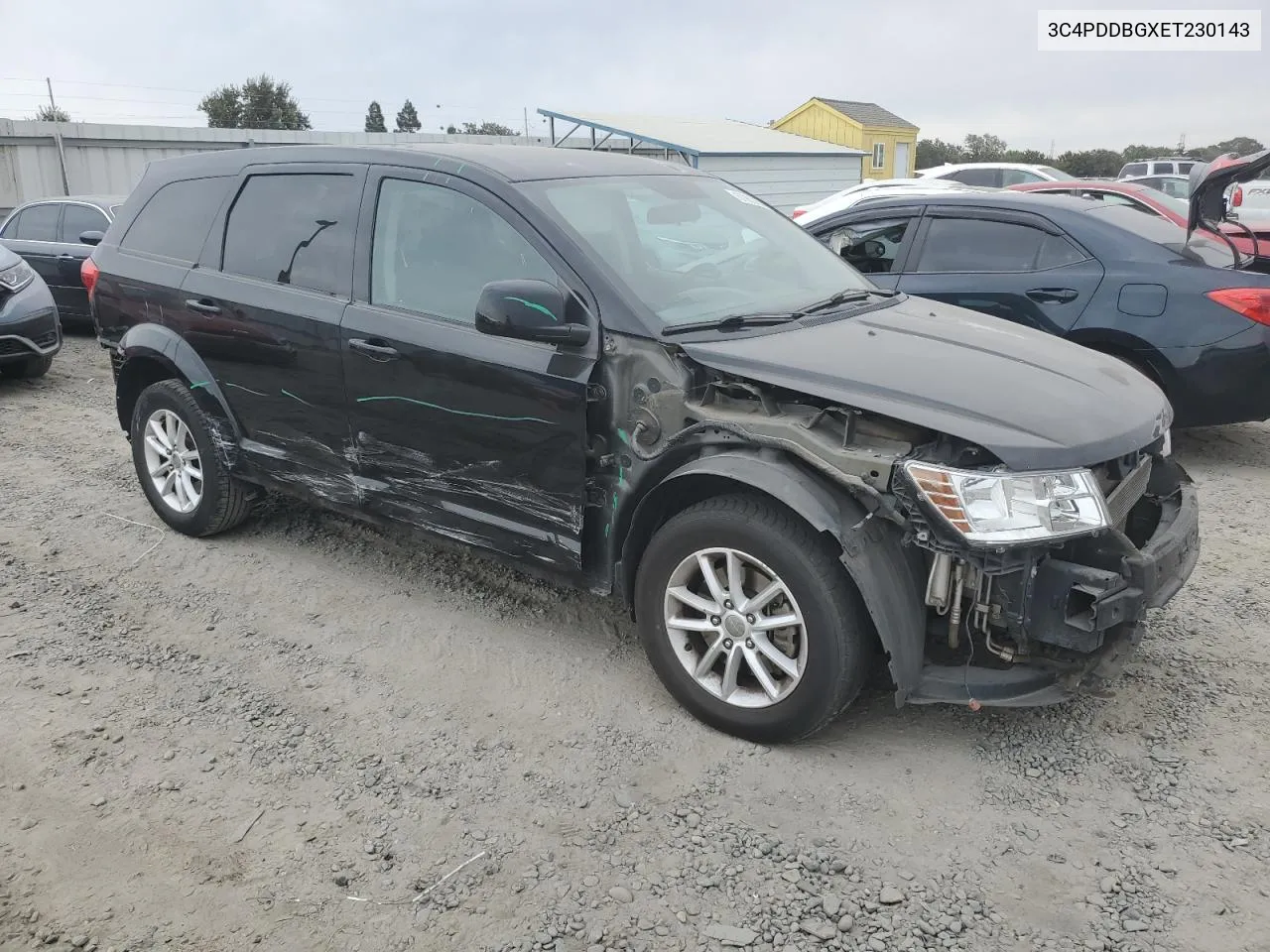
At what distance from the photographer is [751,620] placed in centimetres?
318

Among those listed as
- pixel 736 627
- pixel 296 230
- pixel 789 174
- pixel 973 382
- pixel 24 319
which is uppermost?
pixel 789 174

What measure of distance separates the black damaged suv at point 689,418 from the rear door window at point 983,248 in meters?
2.34

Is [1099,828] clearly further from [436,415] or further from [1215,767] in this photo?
[436,415]

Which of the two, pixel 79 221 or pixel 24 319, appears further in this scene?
pixel 79 221

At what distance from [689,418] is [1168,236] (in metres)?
4.35

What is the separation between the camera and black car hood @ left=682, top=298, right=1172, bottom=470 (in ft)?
9.44

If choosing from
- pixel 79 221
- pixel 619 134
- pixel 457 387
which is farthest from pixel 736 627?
pixel 619 134

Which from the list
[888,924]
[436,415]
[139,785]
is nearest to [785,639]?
[888,924]

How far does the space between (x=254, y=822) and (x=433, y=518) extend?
55.5 inches

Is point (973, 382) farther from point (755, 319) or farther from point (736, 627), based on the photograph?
point (736, 627)

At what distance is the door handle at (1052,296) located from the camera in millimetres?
5977

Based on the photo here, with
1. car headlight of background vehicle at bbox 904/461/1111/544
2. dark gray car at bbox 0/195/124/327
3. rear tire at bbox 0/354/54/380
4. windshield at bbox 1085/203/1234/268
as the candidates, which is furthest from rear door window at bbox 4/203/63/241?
car headlight of background vehicle at bbox 904/461/1111/544

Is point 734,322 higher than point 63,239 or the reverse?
the reverse

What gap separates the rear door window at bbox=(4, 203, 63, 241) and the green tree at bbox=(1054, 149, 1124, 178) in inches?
1827
